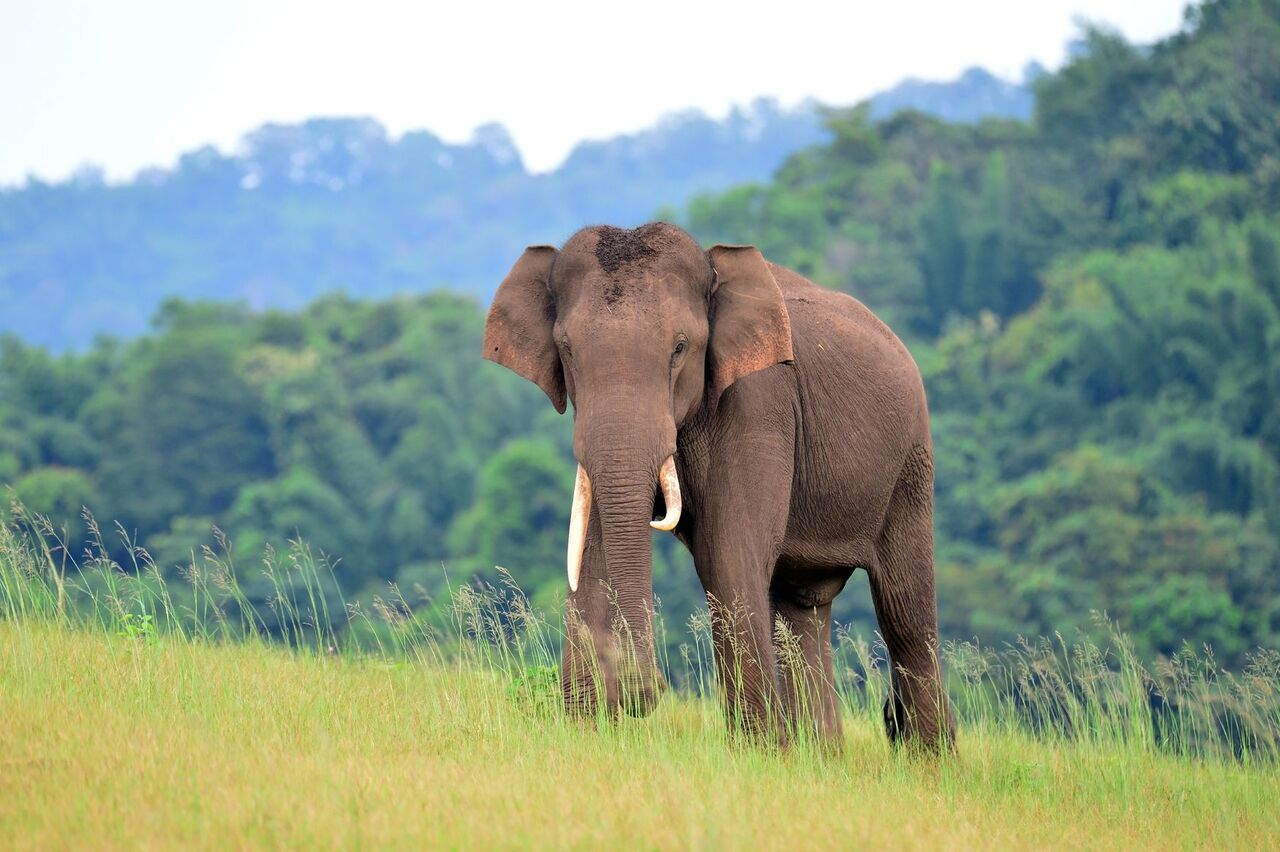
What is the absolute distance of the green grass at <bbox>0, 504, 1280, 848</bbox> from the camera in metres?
6.22

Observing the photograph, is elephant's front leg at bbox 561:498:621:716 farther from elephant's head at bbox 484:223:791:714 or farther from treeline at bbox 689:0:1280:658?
treeline at bbox 689:0:1280:658

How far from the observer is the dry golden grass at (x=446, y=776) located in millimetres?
6164

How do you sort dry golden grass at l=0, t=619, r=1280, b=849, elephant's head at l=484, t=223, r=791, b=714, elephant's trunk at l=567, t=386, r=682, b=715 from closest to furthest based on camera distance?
dry golden grass at l=0, t=619, r=1280, b=849, elephant's trunk at l=567, t=386, r=682, b=715, elephant's head at l=484, t=223, r=791, b=714

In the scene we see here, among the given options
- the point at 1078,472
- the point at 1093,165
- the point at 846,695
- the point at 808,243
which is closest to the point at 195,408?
the point at 808,243

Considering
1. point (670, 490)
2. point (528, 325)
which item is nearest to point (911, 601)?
point (670, 490)

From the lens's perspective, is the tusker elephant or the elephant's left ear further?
the elephant's left ear

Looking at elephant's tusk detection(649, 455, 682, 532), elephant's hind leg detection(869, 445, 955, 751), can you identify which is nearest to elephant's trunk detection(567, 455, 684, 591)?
elephant's tusk detection(649, 455, 682, 532)

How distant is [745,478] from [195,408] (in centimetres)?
9393

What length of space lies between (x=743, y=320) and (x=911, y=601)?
242 cm

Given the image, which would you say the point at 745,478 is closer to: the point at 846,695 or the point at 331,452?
the point at 846,695

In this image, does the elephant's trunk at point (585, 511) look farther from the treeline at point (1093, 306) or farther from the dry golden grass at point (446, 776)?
the treeline at point (1093, 306)

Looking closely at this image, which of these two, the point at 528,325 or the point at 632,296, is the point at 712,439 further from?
A: the point at 528,325

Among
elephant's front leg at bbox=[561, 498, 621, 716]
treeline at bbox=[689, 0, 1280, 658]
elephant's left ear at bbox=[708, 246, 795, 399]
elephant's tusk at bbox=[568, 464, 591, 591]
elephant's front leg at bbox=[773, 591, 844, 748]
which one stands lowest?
treeline at bbox=[689, 0, 1280, 658]

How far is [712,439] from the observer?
9188mm
